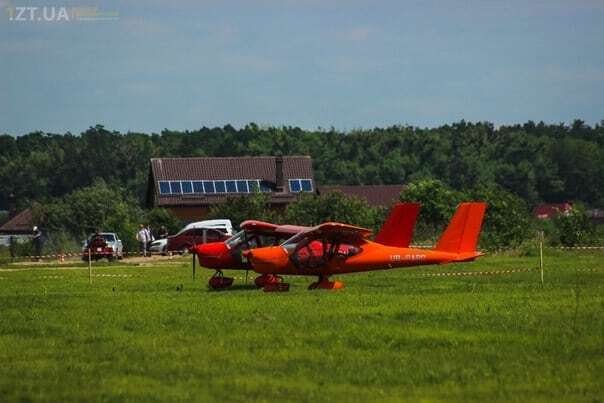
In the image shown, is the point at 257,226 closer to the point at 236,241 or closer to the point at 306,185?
the point at 236,241

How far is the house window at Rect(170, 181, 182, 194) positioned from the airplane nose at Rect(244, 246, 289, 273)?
232ft

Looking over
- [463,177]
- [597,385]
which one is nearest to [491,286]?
[597,385]

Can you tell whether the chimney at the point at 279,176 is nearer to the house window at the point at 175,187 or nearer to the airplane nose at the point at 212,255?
the house window at the point at 175,187

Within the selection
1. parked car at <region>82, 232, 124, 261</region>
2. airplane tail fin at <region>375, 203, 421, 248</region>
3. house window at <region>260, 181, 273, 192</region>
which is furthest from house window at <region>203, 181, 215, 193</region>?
airplane tail fin at <region>375, 203, 421, 248</region>

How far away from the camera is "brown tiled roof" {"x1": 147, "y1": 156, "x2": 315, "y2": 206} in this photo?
10019 cm

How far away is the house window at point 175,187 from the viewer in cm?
10106

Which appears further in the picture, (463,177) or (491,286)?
(463,177)

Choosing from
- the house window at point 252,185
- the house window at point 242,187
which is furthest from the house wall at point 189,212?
the house window at point 242,187

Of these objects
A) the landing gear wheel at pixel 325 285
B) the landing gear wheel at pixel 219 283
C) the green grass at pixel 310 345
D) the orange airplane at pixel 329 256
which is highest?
the orange airplane at pixel 329 256

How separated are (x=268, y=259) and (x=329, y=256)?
1357 millimetres

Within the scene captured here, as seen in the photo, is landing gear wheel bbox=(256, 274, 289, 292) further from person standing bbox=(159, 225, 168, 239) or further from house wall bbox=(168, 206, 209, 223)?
house wall bbox=(168, 206, 209, 223)

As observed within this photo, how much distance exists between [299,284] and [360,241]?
2.36 meters

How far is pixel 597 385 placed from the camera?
15.1 metres

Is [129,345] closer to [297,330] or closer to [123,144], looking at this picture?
[297,330]
